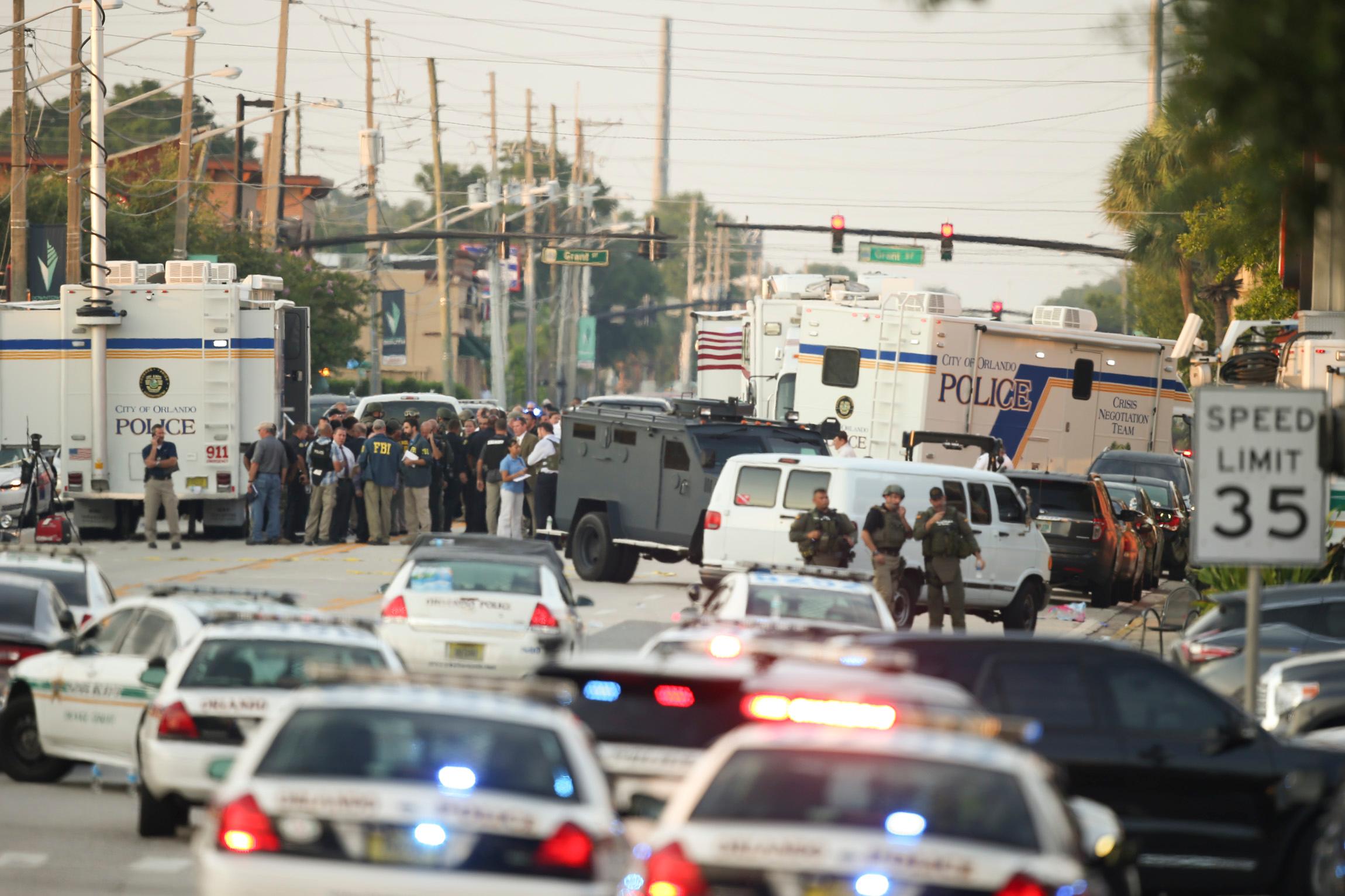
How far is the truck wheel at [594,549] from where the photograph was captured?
26219 mm

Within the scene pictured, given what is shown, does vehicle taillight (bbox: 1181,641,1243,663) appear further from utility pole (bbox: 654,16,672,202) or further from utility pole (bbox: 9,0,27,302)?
utility pole (bbox: 654,16,672,202)

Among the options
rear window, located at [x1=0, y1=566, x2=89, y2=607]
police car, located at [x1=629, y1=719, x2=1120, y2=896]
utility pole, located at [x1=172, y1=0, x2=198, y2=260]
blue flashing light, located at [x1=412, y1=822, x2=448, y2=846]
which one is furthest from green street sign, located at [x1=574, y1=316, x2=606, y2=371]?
police car, located at [x1=629, y1=719, x2=1120, y2=896]

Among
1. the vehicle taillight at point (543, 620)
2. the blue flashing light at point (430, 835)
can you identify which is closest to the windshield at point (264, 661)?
the blue flashing light at point (430, 835)

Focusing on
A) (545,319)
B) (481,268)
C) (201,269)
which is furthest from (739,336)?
(545,319)

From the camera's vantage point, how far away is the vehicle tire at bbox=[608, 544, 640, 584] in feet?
86.5

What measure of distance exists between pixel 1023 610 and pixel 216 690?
46.6 ft

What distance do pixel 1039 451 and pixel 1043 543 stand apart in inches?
426

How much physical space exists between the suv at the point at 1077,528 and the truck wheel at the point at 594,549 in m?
5.40

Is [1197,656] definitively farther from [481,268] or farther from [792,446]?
[481,268]

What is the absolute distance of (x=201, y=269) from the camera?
3059 cm

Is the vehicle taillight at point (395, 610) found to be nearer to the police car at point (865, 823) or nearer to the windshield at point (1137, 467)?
the police car at point (865, 823)

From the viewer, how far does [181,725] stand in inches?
420

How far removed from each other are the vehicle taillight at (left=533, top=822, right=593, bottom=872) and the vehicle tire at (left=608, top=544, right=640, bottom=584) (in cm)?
1928

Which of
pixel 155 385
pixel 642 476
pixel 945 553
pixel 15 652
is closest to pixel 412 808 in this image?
pixel 15 652
